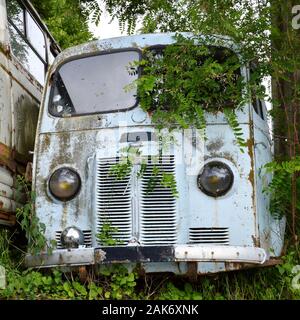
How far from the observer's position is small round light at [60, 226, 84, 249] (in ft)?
14.9

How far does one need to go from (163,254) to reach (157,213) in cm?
45

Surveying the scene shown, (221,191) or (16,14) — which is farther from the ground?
(16,14)

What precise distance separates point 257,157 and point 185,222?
2.67 ft

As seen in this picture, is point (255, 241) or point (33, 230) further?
point (33, 230)

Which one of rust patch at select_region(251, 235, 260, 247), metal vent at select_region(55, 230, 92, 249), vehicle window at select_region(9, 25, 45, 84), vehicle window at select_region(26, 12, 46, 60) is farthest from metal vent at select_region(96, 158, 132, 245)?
vehicle window at select_region(26, 12, 46, 60)

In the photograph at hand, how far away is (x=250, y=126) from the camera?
482cm

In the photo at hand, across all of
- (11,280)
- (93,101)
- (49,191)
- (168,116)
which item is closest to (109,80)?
(93,101)

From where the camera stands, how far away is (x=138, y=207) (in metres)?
4.57

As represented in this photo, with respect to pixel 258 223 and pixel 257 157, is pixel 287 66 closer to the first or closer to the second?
pixel 257 157

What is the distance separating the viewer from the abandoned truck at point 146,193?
4363mm

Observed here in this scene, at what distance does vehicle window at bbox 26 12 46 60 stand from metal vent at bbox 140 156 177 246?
2.75 metres

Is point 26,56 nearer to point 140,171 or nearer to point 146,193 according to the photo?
point 140,171
